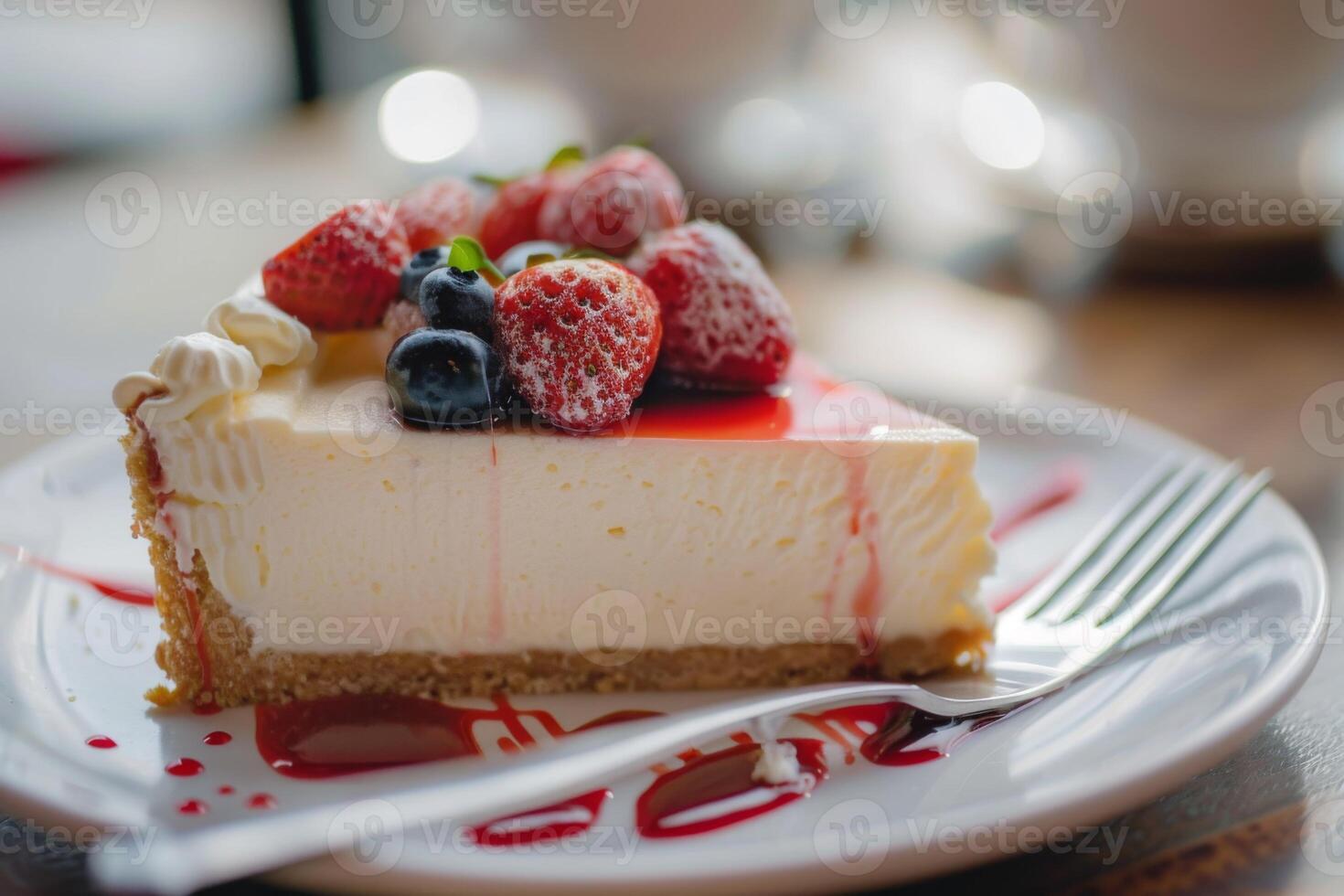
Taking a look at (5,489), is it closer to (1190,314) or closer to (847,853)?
(847,853)

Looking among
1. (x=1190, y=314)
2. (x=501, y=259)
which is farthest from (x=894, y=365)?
(x=501, y=259)

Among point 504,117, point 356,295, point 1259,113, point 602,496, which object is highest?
point 504,117

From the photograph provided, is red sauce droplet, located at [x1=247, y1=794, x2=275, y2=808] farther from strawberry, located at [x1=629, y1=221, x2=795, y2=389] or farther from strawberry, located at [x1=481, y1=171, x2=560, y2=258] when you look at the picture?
strawberry, located at [x1=481, y1=171, x2=560, y2=258]

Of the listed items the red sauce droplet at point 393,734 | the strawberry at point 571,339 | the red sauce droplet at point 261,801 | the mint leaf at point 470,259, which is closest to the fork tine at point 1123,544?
the red sauce droplet at point 393,734

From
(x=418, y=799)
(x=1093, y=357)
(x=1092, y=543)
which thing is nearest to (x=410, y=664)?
(x=418, y=799)

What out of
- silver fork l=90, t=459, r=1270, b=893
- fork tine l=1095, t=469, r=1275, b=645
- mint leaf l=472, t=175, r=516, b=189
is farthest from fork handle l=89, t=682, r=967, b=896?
mint leaf l=472, t=175, r=516, b=189

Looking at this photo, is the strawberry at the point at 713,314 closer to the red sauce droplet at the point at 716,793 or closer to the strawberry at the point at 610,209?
the strawberry at the point at 610,209
